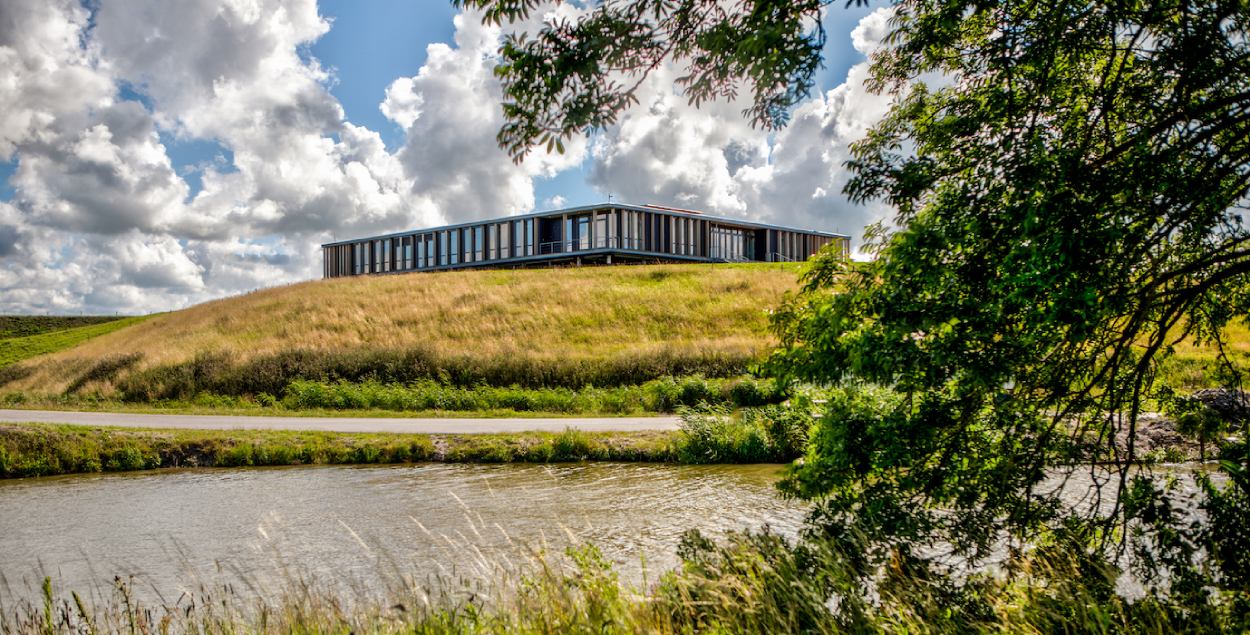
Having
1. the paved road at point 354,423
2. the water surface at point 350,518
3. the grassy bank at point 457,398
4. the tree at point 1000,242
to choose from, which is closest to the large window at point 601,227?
the grassy bank at point 457,398

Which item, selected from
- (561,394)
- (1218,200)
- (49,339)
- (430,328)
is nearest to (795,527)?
(1218,200)

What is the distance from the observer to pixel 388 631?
16.4ft

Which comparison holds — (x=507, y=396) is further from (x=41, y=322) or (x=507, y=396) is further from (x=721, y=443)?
(x=41, y=322)

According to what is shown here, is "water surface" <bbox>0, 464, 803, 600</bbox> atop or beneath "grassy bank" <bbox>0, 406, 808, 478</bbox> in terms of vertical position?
beneath

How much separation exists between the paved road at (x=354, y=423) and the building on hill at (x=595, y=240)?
34.2 meters

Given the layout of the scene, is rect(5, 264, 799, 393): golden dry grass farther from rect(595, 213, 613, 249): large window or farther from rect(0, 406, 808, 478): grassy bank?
rect(0, 406, 808, 478): grassy bank

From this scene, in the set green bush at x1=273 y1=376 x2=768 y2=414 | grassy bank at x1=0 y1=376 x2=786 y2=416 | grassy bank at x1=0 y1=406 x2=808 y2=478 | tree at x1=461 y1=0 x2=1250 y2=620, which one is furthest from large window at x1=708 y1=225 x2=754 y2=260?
tree at x1=461 y1=0 x2=1250 y2=620

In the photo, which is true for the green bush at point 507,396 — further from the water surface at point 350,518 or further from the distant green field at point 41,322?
the distant green field at point 41,322

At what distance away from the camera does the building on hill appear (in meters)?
54.5

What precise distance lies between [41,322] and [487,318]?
6114 cm

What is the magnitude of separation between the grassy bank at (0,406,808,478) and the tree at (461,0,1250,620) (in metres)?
8.93

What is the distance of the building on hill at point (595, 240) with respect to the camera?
54.5 meters

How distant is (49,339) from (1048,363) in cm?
6795

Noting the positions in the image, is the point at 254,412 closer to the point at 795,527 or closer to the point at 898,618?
the point at 795,527
